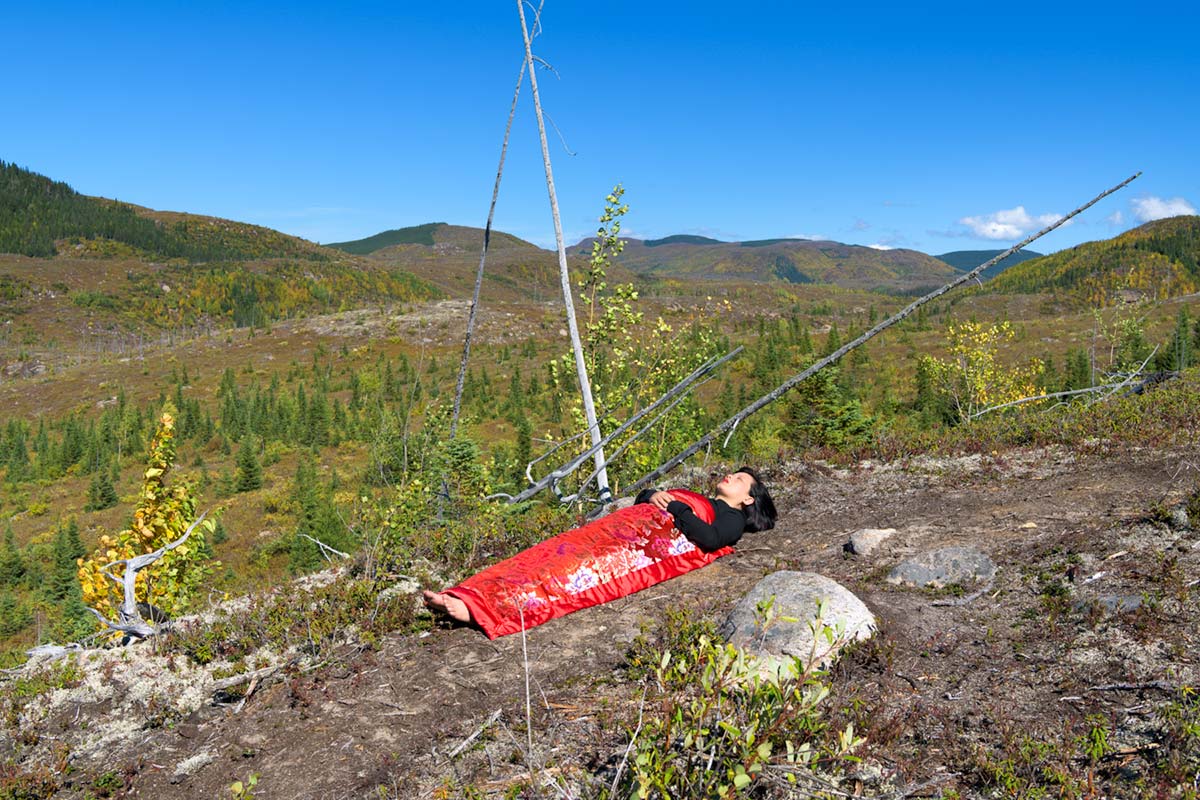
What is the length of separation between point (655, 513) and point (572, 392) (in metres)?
6.47

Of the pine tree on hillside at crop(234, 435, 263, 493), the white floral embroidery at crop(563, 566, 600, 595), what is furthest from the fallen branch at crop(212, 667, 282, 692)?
the pine tree on hillside at crop(234, 435, 263, 493)

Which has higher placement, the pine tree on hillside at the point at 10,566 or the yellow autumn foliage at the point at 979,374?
the yellow autumn foliage at the point at 979,374

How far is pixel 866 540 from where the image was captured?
695cm

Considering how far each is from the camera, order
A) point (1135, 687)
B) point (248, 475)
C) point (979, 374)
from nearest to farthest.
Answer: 1. point (1135, 687)
2. point (979, 374)
3. point (248, 475)

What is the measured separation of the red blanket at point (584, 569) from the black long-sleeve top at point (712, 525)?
9 cm

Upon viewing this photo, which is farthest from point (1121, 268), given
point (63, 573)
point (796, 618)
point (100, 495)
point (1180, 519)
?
point (796, 618)

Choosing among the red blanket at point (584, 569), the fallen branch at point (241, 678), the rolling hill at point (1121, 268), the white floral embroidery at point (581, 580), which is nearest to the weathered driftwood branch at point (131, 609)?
the fallen branch at point (241, 678)

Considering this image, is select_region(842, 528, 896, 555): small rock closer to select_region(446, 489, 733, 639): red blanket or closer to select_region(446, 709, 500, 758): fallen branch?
select_region(446, 489, 733, 639): red blanket

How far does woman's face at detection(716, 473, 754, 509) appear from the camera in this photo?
749cm

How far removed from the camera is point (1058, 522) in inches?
272

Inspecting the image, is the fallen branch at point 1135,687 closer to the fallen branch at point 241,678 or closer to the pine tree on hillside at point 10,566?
the fallen branch at point 241,678

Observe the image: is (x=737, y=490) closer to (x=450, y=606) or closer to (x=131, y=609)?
(x=450, y=606)

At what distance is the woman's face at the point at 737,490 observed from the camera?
24.6 feet

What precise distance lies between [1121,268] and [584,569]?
182144mm
